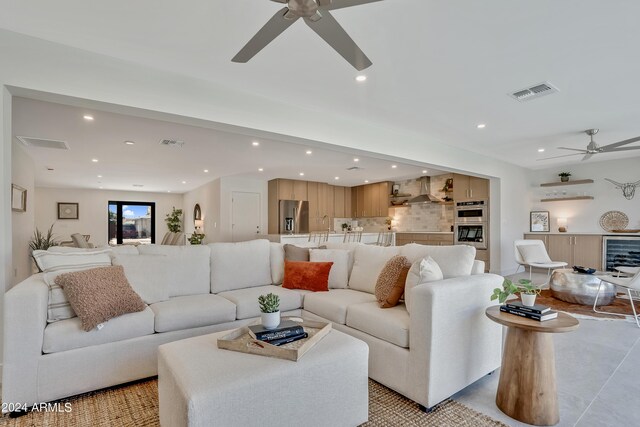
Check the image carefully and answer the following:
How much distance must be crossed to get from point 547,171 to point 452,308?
7318 millimetres

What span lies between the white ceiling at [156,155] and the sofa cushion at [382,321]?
85.5 inches

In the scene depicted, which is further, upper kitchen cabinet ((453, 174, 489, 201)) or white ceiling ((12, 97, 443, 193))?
upper kitchen cabinet ((453, 174, 489, 201))

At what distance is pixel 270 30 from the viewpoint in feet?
5.82

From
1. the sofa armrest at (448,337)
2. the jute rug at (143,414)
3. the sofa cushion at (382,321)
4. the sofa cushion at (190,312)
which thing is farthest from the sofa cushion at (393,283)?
the sofa cushion at (190,312)

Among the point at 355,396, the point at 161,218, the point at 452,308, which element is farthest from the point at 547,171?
the point at 161,218

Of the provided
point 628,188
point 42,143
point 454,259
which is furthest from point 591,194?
point 42,143

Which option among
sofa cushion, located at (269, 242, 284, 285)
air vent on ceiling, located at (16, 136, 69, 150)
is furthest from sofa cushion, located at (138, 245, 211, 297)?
air vent on ceiling, located at (16, 136, 69, 150)

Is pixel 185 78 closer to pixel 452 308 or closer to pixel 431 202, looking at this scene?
pixel 452 308

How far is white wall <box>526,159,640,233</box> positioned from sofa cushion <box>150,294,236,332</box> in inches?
306

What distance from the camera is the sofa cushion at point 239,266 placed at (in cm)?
325

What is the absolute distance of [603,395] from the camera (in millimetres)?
2107

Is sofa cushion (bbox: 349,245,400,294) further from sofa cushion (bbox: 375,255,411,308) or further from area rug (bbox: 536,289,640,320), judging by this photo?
area rug (bbox: 536,289,640,320)

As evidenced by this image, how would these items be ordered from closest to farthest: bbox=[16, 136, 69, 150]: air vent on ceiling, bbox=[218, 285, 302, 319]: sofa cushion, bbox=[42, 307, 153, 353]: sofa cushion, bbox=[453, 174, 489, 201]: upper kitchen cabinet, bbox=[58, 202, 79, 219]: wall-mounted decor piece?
bbox=[42, 307, 153, 353]: sofa cushion < bbox=[218, 285, 302, 319]: sofa cushion < bbox=[16, 136, 69, 150]: air vent on ceiling < bbox=[453, 174, 489, 201]: upper kitchen cabinet < bbox=[58, 202, 79, 219]: wall-mounted decor piece

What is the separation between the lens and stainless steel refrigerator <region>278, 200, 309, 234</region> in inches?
333
